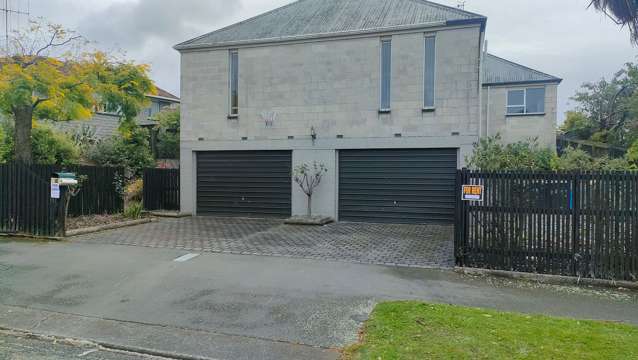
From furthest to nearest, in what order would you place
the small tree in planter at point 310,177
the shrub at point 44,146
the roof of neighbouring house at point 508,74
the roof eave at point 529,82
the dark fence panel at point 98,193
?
the roof of neighbouring house at point 508,74, the roof eave at point 529,82, the shrub at point 44,146, the small tree in planter at point 310,177, the dark fence panel at point 98,193

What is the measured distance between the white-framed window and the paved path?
23.9ft

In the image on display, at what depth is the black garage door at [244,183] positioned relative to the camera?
48.7ft

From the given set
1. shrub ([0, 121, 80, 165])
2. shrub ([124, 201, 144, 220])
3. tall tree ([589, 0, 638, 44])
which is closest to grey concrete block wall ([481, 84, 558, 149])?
tall tree ([589, 0, 638, 44])

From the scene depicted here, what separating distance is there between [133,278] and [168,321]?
7.05 ft

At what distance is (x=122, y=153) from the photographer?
19656mm

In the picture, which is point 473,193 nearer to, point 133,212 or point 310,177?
point 310,177

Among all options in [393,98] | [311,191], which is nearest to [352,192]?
[311,191]

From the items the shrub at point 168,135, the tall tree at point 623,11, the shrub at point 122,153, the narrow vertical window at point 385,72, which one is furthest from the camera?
the shrub at point 168,135

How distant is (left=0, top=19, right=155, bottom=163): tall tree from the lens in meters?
11.5

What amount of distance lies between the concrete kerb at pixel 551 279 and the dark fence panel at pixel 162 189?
11766 mm

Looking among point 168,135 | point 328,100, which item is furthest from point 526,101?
point 168,135

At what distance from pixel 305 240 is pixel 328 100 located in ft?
18.4

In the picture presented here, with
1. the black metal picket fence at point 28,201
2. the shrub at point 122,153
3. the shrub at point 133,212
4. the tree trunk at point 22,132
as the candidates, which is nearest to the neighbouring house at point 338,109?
the shrub at point 133,212

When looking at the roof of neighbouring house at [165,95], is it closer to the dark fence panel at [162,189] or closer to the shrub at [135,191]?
the shrub at [135,191]
